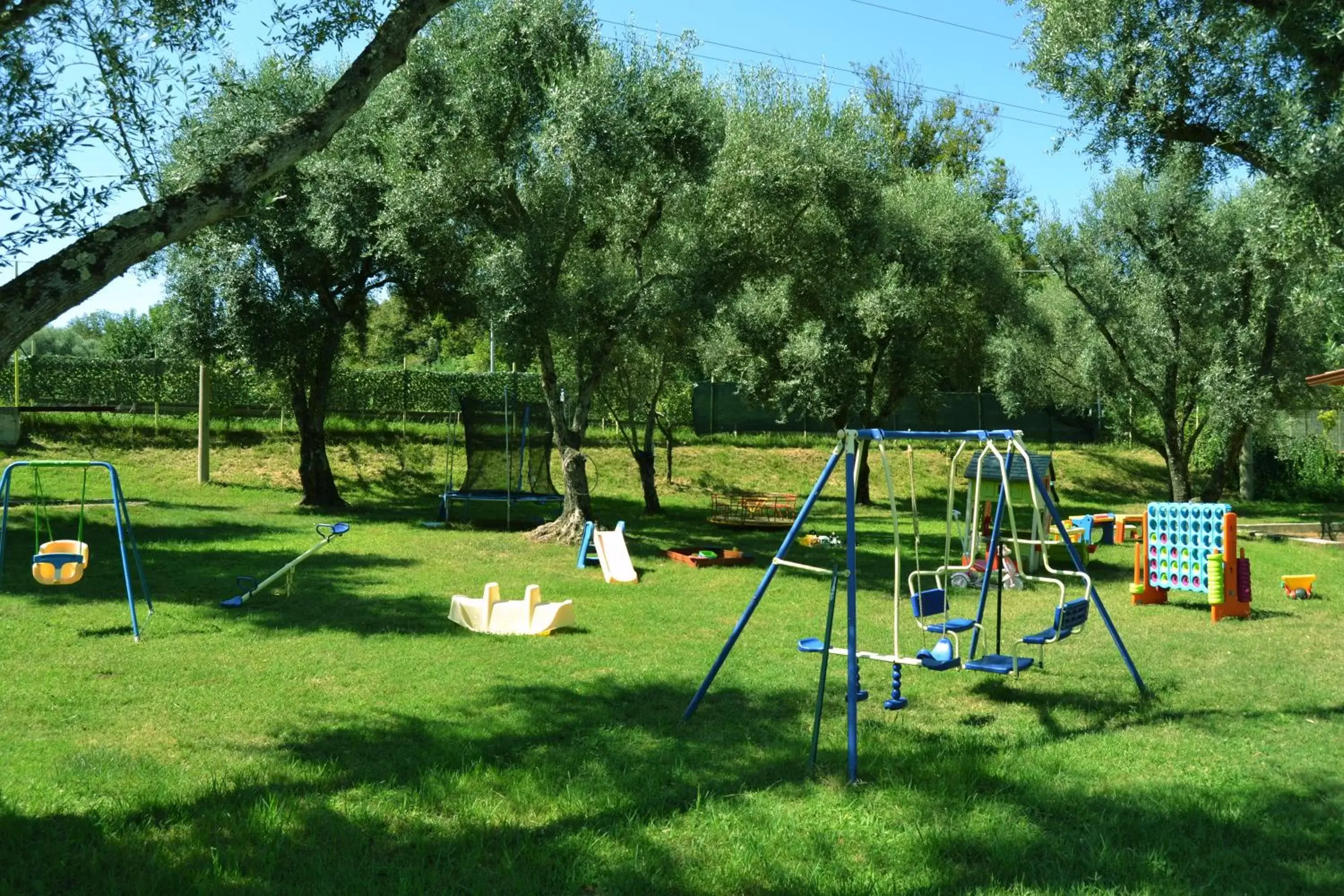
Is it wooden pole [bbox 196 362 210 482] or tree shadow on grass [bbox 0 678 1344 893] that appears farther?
wooden pole [bbox 196 362 210 482]

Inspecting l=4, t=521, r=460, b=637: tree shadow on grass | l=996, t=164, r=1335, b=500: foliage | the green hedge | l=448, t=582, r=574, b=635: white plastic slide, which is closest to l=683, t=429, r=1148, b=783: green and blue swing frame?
l=448, t=582, r=574, b=635: white plastic slide

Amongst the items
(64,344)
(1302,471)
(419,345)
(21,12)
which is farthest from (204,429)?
(64,344)

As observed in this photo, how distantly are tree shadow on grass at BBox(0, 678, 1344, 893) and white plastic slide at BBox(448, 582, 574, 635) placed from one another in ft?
10.8

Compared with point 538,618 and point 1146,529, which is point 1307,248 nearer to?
point 1146,529

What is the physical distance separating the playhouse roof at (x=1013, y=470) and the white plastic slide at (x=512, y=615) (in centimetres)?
615

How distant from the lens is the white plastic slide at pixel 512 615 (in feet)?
31.3

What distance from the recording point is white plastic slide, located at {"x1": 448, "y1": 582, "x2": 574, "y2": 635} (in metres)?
9.53

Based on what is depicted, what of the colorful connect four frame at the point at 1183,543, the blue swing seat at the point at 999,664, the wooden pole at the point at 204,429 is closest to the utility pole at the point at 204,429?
the wooden pole at the point at 204,429

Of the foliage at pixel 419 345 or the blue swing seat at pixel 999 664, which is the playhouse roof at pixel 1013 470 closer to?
the blue swing seat at pixel 999 664

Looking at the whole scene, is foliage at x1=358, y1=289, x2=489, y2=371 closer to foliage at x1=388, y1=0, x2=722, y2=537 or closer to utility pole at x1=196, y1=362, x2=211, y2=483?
utility pole at x1=196, y1=362, x2=211, y2=483

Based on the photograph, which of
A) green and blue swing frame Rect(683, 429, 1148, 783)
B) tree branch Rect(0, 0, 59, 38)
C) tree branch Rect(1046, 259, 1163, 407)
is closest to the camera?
tree branch Rect(0, 0, 59, 38)

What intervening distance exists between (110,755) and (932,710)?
4793 mm

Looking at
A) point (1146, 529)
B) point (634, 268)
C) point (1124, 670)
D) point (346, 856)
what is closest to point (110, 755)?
point (346, 856)

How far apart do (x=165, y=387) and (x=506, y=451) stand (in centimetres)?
1168
